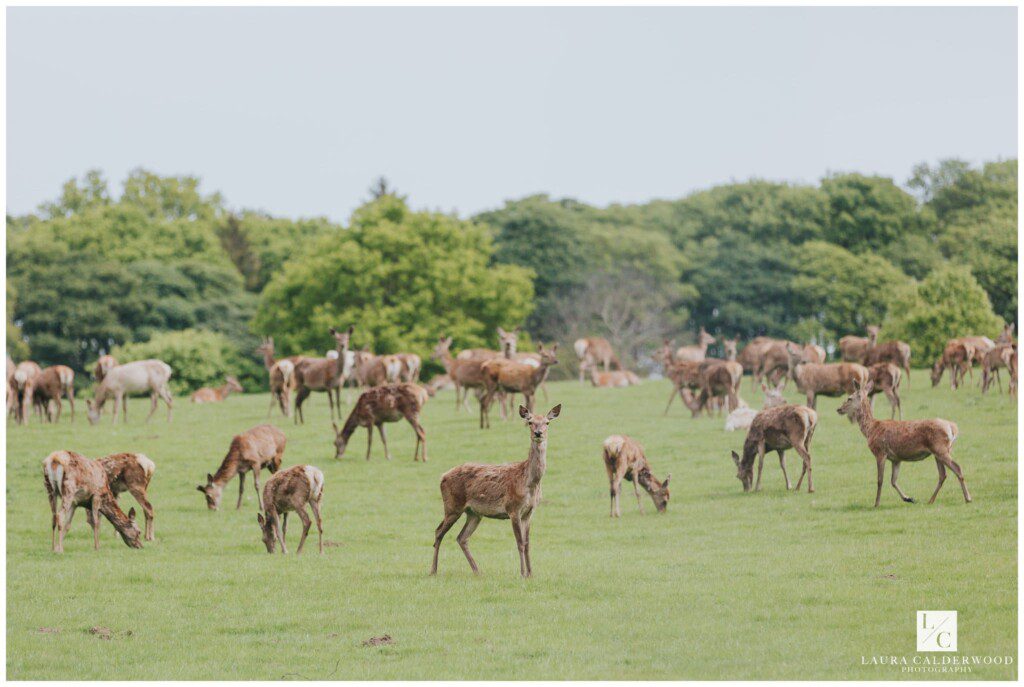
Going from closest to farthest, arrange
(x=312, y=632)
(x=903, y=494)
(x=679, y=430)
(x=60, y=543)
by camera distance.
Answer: (x=312, y=632) → (x=60, y=543) → (x=903, y=494) → (x=679, y=430)

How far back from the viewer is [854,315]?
215ft

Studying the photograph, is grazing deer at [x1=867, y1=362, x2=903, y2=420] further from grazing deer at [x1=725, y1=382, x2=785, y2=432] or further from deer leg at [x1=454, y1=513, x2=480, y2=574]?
deer leg at [x1=454, y1=513, x2=480, y2=574]

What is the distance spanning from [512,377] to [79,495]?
12860 mm

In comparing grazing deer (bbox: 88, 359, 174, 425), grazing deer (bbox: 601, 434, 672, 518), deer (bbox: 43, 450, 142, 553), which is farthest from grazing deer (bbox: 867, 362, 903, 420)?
grazing deer (bbox: 88, 359, 174, 425)

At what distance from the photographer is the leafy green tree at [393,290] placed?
56.8 m

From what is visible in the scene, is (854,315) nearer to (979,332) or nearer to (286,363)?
(979,332)

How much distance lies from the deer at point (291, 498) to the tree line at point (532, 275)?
36562 millimetres

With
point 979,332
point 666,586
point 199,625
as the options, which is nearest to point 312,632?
point 199,625

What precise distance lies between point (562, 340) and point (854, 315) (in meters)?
14.4

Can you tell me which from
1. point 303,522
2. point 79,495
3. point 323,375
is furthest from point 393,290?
point 303,522

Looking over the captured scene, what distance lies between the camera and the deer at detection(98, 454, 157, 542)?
63.2 ft

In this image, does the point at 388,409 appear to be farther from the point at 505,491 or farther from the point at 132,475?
the point at 505,491

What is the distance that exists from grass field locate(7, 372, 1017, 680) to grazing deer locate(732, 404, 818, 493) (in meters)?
0.47

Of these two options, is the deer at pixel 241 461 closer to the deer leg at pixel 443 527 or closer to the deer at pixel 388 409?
the deer at pixel 388 409
